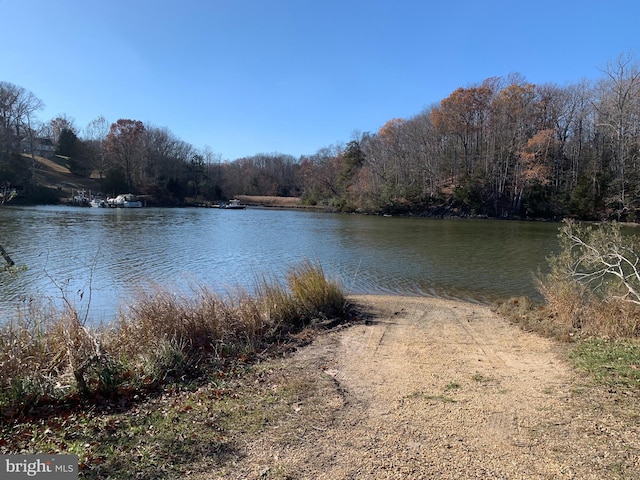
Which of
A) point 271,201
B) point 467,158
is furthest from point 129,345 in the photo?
point 271,201

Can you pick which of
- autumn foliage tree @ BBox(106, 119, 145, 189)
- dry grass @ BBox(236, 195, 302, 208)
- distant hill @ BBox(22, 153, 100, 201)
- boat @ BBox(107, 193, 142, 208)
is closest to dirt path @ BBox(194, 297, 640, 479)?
boat @ BBox(107, 193, 142, 208)

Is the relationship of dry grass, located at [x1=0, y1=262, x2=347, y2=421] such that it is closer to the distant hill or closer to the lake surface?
the lake surface

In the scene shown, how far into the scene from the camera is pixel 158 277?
14.9 m

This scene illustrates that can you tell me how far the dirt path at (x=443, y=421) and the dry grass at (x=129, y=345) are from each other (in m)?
1.16

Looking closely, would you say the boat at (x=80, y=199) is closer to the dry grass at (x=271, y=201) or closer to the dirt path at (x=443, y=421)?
the dry grass at (x=271, y=201)

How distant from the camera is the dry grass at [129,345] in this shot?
448 cm

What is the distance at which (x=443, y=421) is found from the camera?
4.09 metres

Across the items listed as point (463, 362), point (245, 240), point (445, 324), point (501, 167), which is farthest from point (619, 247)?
point (501, 167)

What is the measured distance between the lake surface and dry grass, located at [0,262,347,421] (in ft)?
4.74

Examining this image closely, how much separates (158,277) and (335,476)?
13.2 meters

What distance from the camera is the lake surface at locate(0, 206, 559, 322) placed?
12.6 m

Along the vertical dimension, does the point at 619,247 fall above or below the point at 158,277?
above

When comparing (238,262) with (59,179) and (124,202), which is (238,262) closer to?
(124,202)

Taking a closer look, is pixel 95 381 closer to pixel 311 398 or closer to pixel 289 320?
pixel 311 398
